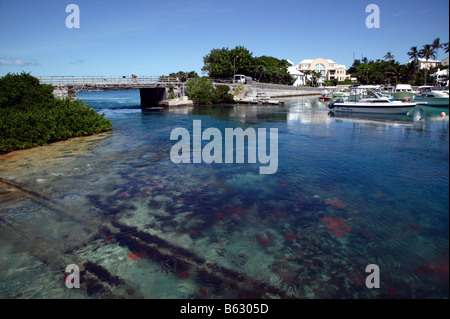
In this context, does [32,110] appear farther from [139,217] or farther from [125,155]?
[139,217]

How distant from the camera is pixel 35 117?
1941 centimetres

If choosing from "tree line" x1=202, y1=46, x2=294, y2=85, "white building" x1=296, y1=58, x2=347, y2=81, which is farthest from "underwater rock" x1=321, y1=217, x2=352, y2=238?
"white building" x1=296, y1=58, x2=347, y2=81

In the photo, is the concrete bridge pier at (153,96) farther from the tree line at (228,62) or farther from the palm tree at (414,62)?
the palm tree at (414,62)

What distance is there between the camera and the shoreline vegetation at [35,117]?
59.4 feet

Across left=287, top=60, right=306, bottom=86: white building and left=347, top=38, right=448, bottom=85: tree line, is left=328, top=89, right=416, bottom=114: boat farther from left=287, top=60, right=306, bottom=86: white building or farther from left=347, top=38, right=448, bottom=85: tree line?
left=287, top=60, right=306, bottom=86: white building

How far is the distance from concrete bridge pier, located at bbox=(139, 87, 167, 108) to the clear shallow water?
4728cm

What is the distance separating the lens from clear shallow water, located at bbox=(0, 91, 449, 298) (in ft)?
18.6

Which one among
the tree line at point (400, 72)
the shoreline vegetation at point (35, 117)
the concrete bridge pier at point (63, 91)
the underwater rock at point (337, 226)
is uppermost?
the tree line at point (400, 72)

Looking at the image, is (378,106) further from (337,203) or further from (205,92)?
(205,92)

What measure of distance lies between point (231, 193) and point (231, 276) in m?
5.14

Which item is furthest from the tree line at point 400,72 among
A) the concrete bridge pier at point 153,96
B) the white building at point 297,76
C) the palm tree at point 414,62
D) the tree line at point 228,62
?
the concrete bridge pier at point 153,96

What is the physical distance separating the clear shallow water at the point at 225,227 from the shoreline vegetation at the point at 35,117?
329cm

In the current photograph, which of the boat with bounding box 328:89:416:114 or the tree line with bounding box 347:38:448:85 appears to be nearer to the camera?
the boat with bounding box 328:89:416:114
